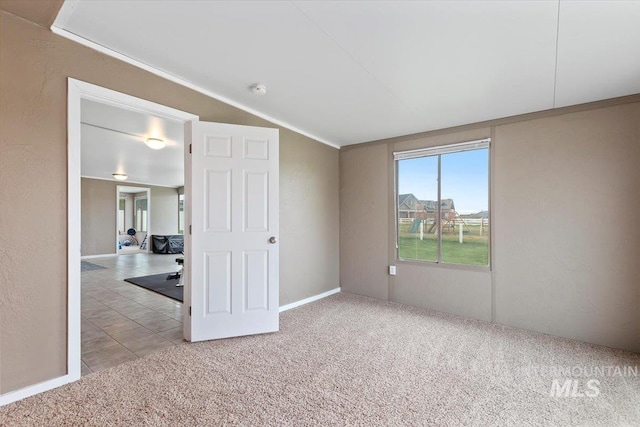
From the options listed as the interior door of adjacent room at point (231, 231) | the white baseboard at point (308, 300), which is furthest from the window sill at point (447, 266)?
the interior door of adjacent room at point (231, 231)

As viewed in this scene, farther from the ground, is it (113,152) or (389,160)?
(113,152)

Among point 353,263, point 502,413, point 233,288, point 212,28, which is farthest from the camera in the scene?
point 353,263

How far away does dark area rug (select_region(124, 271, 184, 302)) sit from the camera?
170 inches

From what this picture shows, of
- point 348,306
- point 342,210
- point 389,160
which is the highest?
point 389,160

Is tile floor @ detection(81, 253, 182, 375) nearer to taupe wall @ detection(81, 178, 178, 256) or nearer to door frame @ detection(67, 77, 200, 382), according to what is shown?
door frame @ detection(67, 77, 200, 382)

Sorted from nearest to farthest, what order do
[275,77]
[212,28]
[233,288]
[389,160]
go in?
1. [212,28]
2. [275,77]
3. [233,288]
4. [389,160]

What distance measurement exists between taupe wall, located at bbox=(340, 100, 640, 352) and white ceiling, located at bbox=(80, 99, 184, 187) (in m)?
3.66

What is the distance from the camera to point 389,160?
13.4 feet

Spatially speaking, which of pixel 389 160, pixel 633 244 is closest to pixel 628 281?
pixel 633 244

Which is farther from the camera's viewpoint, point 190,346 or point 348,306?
point 348,306

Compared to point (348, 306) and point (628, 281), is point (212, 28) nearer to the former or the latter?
point (348, 306)

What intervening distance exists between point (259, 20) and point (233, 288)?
7.39 feet

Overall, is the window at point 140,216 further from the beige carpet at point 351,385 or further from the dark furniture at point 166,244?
→ the beige carpet at point 351,385

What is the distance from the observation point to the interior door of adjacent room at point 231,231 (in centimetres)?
268
